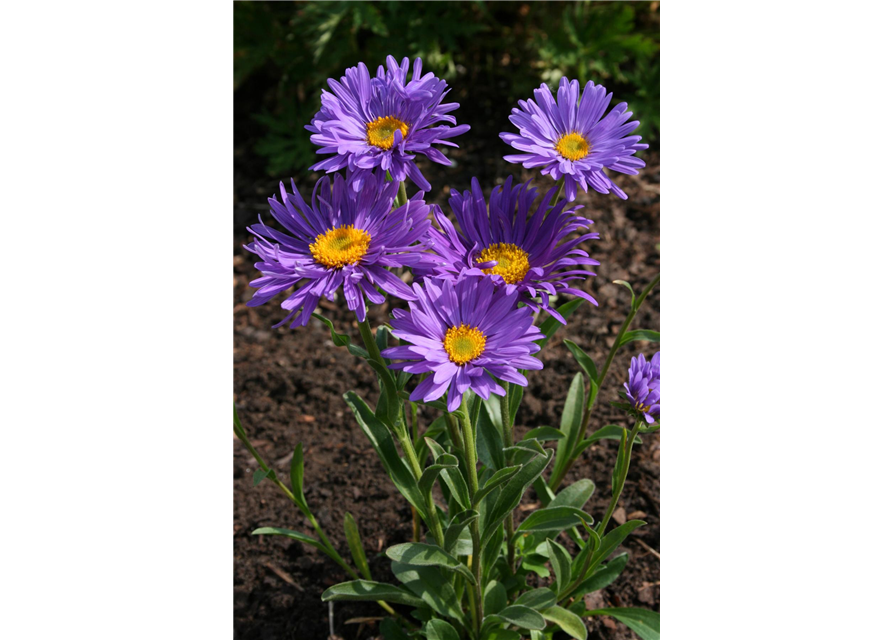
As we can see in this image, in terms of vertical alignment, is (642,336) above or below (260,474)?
above

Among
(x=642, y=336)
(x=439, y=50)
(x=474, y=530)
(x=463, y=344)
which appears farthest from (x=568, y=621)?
(x=439, y=50)

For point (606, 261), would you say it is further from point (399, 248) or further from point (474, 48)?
point (399, 248)

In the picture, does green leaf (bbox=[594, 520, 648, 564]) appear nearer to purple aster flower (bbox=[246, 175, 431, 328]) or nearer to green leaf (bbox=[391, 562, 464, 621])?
A: green leaf (bbox=[391, 562, 464, 621])

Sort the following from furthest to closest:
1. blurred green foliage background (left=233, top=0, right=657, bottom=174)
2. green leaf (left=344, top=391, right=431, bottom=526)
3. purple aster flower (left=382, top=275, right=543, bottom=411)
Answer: blurred green foliage background (left=233, top=0, right=657, bottom=174), green leaf (left=344, top=391, right=431, bottom=526), purple aster flower (left=382, top=275, right=543, bottom=411)

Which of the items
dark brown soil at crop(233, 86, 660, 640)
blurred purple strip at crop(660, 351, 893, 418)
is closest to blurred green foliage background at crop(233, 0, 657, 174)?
dark brown soil at crop(233, 86, 660, 640)

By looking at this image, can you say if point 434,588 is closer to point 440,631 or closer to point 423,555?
point 440,631

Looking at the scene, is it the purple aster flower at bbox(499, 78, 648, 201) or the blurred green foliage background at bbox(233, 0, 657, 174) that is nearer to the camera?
the purple aster flower at bbox(499, 78, 648, 201)
